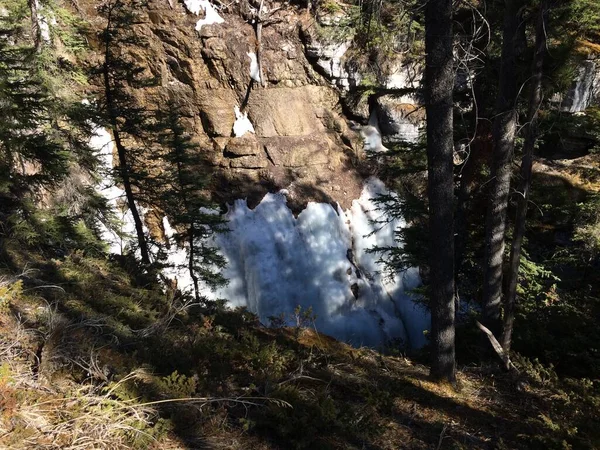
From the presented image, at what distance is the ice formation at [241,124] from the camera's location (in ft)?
53.1

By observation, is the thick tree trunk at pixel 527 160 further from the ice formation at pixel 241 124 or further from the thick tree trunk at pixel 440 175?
the ice formation at pixel 241 124

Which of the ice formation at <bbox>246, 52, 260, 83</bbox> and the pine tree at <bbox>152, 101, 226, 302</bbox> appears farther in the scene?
the ice formation at <bbox>246, 52, 260, 83</bbox>

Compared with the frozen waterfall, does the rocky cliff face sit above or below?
above

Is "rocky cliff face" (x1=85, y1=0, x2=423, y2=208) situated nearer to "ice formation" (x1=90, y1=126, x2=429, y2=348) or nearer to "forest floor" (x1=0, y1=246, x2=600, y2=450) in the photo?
"ice formation" (x1=90, y1=126, x2=429, y2=348)

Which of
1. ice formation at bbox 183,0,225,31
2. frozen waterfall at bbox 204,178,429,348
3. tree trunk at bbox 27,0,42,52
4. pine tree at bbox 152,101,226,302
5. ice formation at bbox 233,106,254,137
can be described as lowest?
frozen waterfall at bbox 204,178,429,348

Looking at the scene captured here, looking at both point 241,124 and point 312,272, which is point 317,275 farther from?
point 241,124

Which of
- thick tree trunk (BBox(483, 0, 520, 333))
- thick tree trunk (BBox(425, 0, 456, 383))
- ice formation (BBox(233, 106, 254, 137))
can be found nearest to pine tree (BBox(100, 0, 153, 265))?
ice formation (BBox(233, 106, 254, 137))

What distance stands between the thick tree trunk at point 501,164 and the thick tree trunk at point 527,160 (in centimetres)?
52

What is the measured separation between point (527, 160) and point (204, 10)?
14349 millimetres

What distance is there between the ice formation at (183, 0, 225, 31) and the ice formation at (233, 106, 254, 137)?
11.3ft

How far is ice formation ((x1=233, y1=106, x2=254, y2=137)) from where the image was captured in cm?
1617

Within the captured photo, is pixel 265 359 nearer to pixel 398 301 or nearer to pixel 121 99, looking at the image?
pixel 121 99

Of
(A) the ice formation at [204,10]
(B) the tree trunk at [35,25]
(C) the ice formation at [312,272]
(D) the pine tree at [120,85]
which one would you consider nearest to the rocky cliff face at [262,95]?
(A) the ice formation at [204,10]

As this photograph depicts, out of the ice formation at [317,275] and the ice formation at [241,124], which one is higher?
the ice formation at [241,124]
